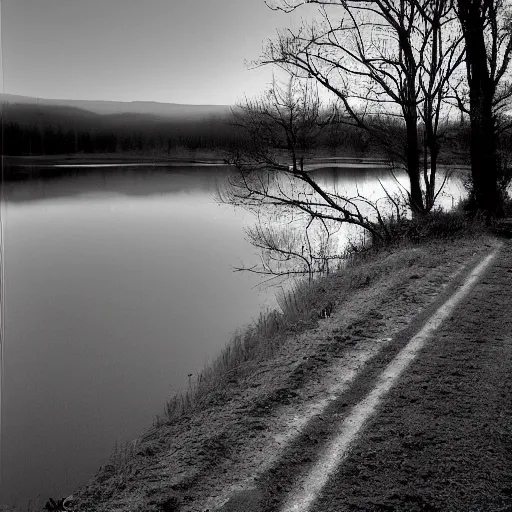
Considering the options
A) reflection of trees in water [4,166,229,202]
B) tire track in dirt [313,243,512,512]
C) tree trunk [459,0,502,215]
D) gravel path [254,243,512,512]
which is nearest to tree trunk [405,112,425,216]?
tree trunk [459,0,502,215]

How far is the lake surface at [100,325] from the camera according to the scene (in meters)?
6.46

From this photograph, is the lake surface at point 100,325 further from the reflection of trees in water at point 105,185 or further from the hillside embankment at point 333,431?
the reflection of trees in water at point 105,185

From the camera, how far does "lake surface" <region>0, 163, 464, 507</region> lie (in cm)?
646

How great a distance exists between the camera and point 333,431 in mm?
3736

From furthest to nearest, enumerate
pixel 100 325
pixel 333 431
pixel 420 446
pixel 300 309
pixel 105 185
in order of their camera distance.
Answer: pixel 105 185 < pixel 100 325 < pixel 300 309 < pixel 333 431 < pixel 420 446

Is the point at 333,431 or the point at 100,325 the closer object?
the point at 333,431

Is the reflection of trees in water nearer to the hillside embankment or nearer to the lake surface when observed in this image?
the lake surface

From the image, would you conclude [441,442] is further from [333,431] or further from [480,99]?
[480,99]

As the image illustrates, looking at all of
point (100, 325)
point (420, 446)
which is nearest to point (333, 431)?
point (420, 446)

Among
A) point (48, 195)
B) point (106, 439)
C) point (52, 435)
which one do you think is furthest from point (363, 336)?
point (48, 195)

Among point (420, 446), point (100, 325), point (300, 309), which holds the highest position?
point (300, 309)

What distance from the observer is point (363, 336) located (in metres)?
5.71

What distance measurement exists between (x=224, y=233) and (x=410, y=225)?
10.8m

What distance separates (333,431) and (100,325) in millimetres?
8297
